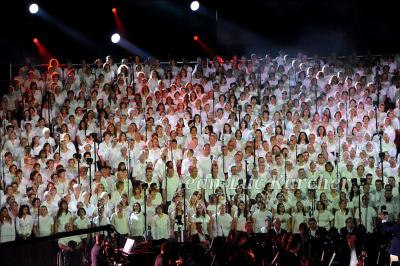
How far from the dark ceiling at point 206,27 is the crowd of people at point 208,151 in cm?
222

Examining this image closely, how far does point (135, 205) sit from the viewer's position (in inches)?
574

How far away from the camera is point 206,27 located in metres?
22.1

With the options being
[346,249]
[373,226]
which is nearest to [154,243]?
[346,249]

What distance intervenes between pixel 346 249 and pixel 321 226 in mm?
1914

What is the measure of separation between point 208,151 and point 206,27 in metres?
6.68

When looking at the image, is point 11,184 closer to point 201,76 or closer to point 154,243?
point 154,243

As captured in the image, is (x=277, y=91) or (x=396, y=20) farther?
(x=396, y=20)

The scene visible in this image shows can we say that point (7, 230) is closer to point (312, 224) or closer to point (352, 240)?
point (312, 224)

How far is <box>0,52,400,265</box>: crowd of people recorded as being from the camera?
14641 millimetres

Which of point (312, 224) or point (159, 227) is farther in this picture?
point (159, 227)

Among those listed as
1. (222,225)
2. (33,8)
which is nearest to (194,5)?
(33,8)

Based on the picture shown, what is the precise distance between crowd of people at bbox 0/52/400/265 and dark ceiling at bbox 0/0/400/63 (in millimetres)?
2218

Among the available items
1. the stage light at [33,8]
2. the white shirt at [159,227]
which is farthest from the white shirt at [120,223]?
the stage light at [33,8]

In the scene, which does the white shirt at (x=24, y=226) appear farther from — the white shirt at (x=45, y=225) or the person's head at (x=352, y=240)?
the person's head at (x=352, y=240)
